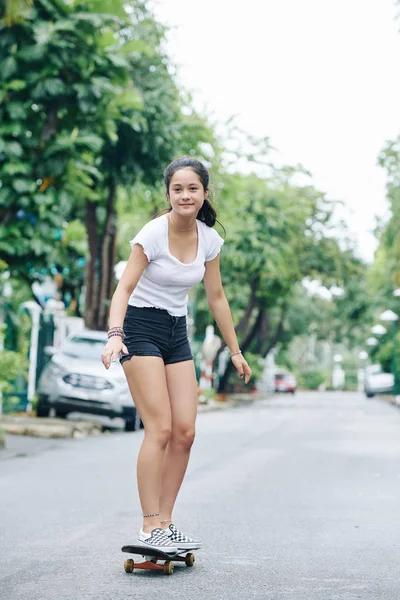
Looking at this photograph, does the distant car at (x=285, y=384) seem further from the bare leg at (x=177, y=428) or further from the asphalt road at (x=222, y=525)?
the bare leg at (x=177, y=428)

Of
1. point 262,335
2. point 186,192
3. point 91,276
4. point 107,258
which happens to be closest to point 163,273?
point 186,192

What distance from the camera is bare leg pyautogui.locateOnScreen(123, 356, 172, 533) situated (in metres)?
5.34

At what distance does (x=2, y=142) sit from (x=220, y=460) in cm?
463

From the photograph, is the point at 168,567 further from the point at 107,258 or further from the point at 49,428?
the point at 107,258

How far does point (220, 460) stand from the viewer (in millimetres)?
12945

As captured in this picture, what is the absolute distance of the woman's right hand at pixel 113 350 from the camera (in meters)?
5.06

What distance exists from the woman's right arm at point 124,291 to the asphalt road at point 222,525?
1056mm

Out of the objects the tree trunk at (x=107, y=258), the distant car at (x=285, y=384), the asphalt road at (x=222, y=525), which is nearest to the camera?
the asphalt road at (x=222, y=525)

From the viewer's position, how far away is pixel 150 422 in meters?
5.36

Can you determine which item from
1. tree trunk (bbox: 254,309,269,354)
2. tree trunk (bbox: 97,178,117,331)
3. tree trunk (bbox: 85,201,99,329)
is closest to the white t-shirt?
tree trunk (bbox: 97,178,117,331)

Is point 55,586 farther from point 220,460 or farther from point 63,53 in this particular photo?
point 63,53

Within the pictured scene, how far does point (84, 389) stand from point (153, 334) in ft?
42.3

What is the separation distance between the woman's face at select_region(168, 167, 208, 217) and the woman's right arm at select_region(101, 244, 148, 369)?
0.97 ft

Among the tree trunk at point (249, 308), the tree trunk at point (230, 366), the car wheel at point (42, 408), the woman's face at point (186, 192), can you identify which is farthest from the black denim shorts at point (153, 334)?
the tree trunk at point (230, 366)
